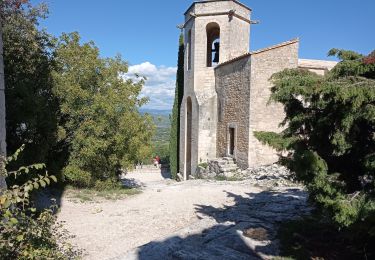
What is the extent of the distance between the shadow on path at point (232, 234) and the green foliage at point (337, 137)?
1568 mm

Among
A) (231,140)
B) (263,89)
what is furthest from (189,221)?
(231,140)

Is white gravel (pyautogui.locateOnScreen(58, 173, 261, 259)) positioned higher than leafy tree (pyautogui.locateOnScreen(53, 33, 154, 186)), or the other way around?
leafy tree (pyautogui.locateOnScreen(53, 33, 154, 186))

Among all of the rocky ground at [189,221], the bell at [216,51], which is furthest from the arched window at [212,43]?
the rocky ground at [189,221]

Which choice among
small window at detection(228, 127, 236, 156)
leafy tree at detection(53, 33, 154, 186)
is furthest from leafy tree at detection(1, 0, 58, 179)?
small window at detection(228, 127, 236, 156)

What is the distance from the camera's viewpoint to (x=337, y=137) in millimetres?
4457

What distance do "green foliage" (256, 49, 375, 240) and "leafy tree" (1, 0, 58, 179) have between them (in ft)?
20.3

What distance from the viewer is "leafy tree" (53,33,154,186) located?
10641 millimetres

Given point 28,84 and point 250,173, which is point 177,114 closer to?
point 250,173

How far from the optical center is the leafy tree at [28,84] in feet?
27.8

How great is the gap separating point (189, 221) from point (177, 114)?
13497mm

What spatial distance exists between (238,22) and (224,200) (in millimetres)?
10591

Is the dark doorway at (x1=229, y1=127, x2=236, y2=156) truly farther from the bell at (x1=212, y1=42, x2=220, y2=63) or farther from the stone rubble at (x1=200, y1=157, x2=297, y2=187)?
the bell at (x1=212, y1=42, x2=220, y2=63)

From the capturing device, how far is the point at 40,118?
8.88 meters

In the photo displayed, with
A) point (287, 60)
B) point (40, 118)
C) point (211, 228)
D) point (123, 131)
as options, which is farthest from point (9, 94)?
point (287, 60)
